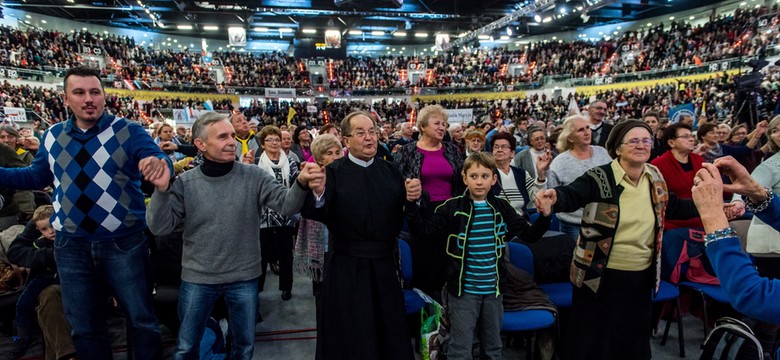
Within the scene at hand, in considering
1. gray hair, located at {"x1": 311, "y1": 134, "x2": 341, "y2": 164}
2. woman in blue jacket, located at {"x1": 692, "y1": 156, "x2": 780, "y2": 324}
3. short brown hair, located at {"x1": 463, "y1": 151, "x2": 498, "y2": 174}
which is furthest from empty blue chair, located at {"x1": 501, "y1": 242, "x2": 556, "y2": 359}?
gray hair, located at {"x1": 311, "y1": 134, "x2": 341, "y2": 164}

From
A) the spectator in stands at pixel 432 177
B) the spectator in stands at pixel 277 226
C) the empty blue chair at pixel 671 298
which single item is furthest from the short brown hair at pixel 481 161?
the spectator in stands at pixel 277 226

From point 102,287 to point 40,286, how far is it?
1.03 metres

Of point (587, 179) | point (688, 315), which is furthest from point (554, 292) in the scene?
point (688, 315)

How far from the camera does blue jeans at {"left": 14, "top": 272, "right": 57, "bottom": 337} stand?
3.03 m

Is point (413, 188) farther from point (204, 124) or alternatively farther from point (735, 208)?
point (735, 208)

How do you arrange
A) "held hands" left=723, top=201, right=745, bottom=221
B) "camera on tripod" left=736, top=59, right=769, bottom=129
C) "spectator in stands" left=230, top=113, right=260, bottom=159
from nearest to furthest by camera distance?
"held hands" left=723, top=201, right=745, bottom=221, "spectator in stands" left=230, top=113, right=260, bottom=159, "camera on tripod" left=736, top=59, right=769, bottom=129

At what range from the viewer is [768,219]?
5.42 feet

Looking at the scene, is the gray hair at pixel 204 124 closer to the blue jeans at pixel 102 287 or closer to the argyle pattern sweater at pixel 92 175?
the argyle pattern sweater at pixel 92 175

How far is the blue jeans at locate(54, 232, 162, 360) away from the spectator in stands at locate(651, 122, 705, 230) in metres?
3.79

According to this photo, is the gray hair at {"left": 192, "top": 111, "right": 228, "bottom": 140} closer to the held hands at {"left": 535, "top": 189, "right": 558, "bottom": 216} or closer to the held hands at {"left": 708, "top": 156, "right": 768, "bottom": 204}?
the held hands at {"left": 535, "top": 189, "right": 558, "bottom": 216}

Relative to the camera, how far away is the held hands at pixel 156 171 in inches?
77.9

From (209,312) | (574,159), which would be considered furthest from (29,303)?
(574,159)

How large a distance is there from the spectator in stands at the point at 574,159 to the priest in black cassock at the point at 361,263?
1737mm

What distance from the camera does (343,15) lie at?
88.5ft
